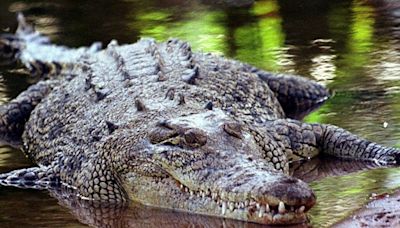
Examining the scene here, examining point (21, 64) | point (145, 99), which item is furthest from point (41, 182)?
point (21, 64)

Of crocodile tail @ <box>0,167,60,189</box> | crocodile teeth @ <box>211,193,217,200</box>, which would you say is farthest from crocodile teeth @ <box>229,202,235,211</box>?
crocodile tail @ <box>0,167,60,189</box>

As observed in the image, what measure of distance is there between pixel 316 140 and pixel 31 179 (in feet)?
5.34

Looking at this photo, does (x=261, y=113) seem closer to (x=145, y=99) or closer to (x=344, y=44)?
(x=145, y=99)

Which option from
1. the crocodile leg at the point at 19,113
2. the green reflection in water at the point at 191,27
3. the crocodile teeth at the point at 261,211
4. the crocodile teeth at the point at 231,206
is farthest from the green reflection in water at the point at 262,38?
the crocodile teeth at the point at 261,211

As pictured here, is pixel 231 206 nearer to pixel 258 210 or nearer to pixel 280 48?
pixel 258 210

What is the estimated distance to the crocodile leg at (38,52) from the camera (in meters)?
9.09

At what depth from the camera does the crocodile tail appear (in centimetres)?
Result: 641

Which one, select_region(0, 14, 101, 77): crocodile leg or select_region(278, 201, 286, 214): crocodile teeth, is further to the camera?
select_region(0, 14, 101, 77): crocodile leg

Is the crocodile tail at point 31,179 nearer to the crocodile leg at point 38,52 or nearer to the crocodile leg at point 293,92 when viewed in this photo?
the crocodile leg at point 293,92

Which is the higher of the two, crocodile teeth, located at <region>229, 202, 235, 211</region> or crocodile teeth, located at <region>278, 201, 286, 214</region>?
crocodile teeth, located at <region>278, 201, 286, 214</region>

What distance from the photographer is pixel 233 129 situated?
559 centimetres

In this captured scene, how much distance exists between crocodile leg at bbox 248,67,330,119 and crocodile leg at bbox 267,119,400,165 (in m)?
1.39

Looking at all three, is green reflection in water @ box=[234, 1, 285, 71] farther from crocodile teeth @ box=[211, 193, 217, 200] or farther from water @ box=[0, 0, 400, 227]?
crocodile teeth @ box=[211, 193, 217, 200]

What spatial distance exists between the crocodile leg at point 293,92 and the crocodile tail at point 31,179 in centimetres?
198
